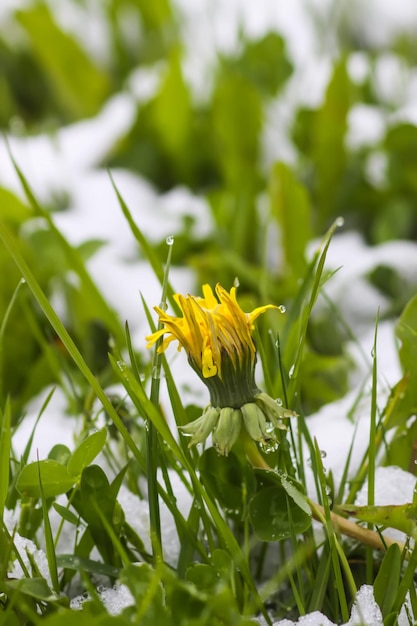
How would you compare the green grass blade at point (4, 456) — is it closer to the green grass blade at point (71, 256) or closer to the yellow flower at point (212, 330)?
the yellow flower at point (212, 330)

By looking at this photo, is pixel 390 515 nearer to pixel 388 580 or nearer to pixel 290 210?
pixel 388 580

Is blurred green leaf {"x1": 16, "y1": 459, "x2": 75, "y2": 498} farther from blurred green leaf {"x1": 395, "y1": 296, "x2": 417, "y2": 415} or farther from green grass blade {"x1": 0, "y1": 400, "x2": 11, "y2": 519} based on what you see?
blurred green leaf {"x1": 395, "y1": 296, "x2": 417, "y2": 415}

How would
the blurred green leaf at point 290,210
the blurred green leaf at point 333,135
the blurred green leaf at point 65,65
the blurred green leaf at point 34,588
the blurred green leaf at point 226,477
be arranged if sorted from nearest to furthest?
the blurred green leaf at point 34,588, the blurred green leaf at point 226,477, the blurred green leaf at point 290,210, the blurred green leaf at point 333,135, the blurred green leaf at point 65,65

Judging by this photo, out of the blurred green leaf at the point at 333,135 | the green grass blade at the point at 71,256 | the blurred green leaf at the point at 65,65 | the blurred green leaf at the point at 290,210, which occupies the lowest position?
the green grass blade at the point at 71,256

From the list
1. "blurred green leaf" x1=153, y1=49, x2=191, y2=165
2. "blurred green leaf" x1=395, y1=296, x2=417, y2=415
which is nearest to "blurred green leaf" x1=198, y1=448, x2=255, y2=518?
"blurred green leaf" x1=395, y1=296, x2=417, y2=415

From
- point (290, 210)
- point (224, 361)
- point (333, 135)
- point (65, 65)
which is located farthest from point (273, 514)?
point (65, 65)

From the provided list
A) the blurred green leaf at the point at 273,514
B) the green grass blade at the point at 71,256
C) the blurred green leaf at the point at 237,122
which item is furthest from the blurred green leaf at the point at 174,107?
the blurred green leaf at the point at 273,514
